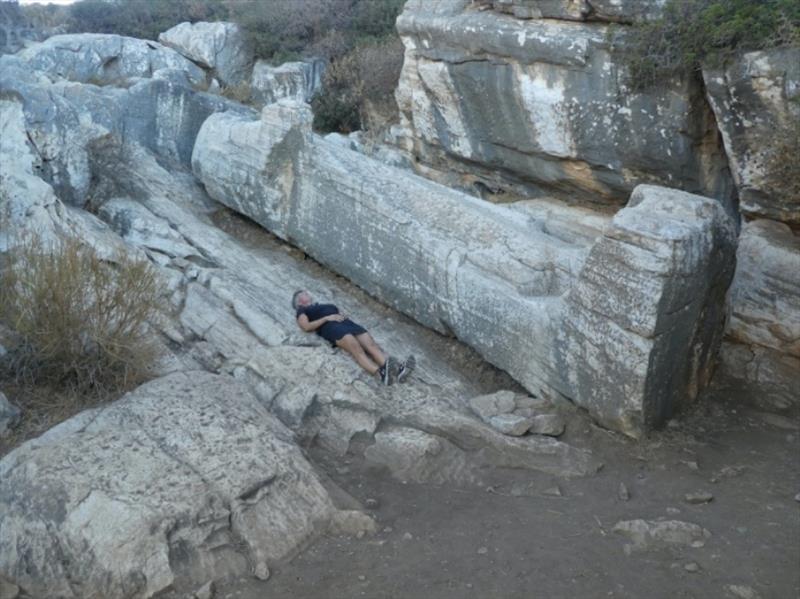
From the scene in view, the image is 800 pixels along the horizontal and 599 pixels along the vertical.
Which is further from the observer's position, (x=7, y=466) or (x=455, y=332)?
(x=455, y=332)

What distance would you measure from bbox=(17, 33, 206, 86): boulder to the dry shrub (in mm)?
8788

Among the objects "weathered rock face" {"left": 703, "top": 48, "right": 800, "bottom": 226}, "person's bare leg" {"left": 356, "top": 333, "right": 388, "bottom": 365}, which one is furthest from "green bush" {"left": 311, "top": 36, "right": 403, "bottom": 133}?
"weathered rock face" {"left": 703, "top": 48, "right": 800, "bottom": 226}

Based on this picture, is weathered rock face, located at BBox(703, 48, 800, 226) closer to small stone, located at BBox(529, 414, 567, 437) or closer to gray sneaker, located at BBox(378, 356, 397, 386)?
small stone, located at BBox(529, 414, 567, 437)

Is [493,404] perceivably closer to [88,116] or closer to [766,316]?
[766,316]

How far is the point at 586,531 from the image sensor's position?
16.7 feet

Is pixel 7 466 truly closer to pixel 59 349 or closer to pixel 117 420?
pixel 117 420

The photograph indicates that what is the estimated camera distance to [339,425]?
20.3 ft

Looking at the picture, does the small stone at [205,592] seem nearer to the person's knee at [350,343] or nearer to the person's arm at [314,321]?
the person's knee at [350,343]

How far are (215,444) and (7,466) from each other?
1131mm

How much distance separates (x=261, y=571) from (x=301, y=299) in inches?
123

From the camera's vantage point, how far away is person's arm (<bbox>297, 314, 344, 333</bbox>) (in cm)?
707

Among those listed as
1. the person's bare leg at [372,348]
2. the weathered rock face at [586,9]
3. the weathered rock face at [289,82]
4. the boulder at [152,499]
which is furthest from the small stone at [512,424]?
the weathered rock face at [289,82]

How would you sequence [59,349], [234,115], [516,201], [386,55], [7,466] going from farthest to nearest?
[386,55]
[234,115]
[516,201]
[59,349]
[7,466]

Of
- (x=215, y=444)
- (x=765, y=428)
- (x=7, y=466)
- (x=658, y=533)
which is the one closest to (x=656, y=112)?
(x=765, y=428)
